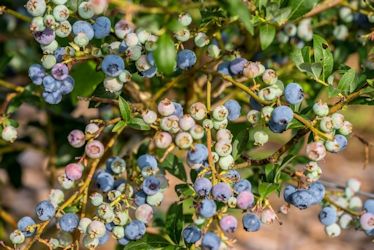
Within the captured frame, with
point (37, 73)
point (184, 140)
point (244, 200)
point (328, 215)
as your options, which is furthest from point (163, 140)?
point (328, 215)

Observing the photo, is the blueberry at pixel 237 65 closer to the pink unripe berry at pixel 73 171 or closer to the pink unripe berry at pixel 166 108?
the pink unripe berry at pixel 166 108

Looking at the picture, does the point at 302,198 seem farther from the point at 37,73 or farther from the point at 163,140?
the point at 37,73

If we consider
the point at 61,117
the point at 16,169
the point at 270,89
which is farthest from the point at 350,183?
the point at 16,169

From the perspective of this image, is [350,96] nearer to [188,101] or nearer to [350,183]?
[350,183]

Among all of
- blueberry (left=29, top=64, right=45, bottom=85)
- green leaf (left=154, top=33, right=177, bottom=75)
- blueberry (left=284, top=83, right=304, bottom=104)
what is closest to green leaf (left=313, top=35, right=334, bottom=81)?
blueberry (left=284, top=83, right=304, bottom=104)

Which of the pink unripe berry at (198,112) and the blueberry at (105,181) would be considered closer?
the pink unripe berry at (198,112)

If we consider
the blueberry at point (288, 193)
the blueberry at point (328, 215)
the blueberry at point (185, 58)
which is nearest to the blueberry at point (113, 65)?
the blueberry at point (185, 58)
